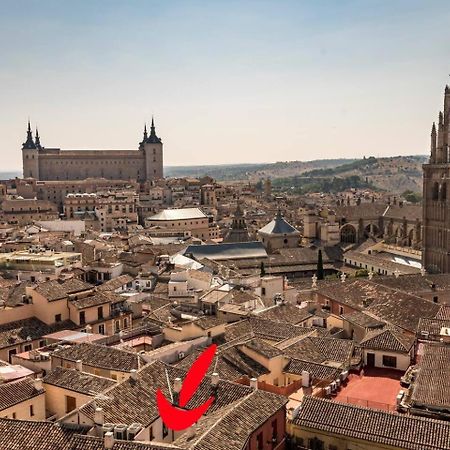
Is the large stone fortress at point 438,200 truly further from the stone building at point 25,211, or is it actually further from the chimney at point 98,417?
the stone building at point 25,211

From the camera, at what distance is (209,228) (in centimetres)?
8012

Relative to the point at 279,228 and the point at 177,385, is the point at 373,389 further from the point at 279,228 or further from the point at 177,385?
the point at 279,228

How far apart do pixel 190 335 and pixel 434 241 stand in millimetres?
36811

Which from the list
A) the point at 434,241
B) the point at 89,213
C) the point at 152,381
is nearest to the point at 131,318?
the point at 152,381

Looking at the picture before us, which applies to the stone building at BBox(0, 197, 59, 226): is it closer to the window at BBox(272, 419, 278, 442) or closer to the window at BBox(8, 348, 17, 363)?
the window at BBox(8, 348, 17, 363)

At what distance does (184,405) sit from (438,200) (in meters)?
43.8

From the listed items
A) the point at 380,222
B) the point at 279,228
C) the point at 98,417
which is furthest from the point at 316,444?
the point at 380,222

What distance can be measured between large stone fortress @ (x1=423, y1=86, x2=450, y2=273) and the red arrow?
131 ft

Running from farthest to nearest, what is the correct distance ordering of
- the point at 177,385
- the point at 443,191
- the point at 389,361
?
the point at 443,191 → the point at 389,361 → the point at 177,385

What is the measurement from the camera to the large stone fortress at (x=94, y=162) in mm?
136875

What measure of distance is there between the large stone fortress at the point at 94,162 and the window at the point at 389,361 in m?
119

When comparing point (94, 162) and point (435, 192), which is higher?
point (94, 162)

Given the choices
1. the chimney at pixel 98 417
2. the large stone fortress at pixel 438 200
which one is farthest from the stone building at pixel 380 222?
the chimney at pixel 98 417

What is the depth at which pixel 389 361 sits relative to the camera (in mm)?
23109
